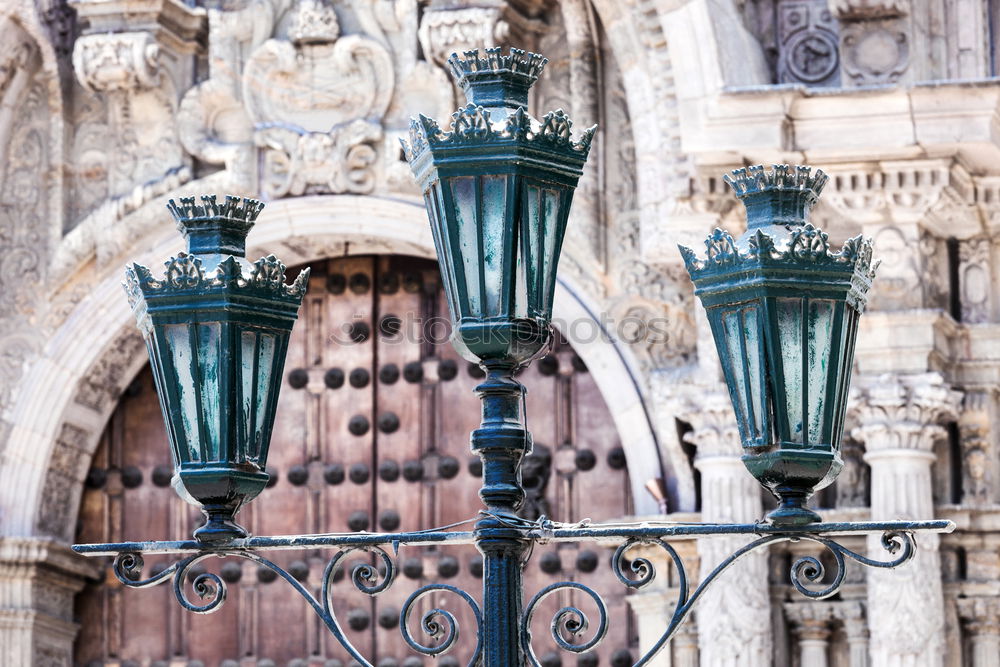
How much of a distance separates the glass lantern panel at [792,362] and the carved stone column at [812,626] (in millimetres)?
3757

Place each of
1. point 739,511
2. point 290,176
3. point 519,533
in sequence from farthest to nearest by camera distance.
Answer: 1. point 290,176
2. point 739,511
3. point 519,533

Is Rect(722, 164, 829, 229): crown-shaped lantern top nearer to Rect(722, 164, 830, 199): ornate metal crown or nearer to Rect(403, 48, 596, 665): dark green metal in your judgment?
Rect(722, 164, 830, 199): ornate metal crown

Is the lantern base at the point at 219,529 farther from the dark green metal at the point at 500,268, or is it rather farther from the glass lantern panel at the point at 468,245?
the glass lantern panel at the point at 468,245

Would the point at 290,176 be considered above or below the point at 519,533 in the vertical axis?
above

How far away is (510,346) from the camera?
4.68 metres

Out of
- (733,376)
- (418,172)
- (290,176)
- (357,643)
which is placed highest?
(290,176)

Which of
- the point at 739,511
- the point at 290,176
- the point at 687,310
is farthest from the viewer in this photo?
the point at 290,176

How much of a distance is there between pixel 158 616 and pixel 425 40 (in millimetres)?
2730

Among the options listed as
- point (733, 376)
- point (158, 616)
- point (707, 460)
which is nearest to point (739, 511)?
point (707, 460)

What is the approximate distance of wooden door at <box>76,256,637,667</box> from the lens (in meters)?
9.30

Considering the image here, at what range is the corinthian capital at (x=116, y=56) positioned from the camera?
9422mm

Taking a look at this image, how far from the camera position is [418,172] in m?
4.88

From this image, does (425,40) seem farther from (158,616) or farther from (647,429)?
(158,616)

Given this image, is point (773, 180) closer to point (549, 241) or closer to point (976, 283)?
point (549, 241)
